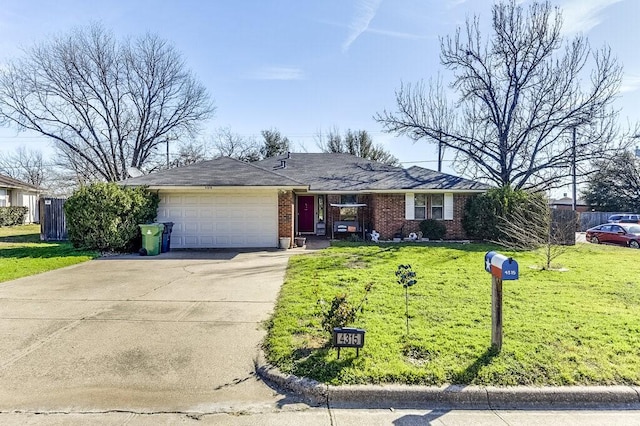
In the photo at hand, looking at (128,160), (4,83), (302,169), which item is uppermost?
(4,83)

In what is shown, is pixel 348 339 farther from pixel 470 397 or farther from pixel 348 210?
pixel 348 210

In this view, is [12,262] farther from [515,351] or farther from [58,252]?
[515,351]

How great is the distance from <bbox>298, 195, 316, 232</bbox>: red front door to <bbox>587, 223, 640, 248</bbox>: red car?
15158 mm

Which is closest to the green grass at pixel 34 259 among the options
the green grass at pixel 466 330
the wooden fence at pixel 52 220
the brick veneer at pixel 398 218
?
the wooden fence at pixel 52 220

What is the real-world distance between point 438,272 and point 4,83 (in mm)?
29923

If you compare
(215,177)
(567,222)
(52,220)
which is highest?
(215,177)

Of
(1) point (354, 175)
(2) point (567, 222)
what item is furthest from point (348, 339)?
(2) point (567, 222)

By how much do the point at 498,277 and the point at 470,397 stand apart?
1245mm

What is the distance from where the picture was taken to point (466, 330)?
462cm

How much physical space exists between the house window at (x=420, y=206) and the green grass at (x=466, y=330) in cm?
768

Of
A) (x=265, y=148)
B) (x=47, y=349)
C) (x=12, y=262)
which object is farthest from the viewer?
(x=265, y=148)

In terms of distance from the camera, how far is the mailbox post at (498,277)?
145 inches

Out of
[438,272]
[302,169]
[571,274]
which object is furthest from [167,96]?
[571,274]

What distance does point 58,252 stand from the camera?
11.7 meters
